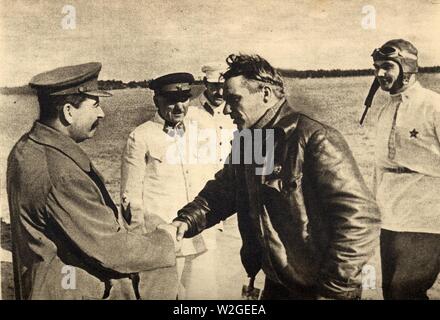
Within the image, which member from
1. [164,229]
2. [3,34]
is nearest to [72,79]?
[3,34]

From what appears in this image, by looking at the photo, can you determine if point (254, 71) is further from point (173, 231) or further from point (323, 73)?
point (173, 231)

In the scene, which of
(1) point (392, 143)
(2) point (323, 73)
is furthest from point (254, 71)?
(1) point (392, 143)

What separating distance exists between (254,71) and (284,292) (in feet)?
4.97

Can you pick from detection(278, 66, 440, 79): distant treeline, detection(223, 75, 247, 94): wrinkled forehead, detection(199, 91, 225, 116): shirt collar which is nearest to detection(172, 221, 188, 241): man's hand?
detection(199, 91, 225, 116): shirt collar

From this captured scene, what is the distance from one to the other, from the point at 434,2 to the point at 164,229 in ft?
8.01

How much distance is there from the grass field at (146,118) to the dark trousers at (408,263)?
69 millimetres

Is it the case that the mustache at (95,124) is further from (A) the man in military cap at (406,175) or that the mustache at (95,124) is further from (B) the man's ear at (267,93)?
(A) the man in military cap at (406,175)

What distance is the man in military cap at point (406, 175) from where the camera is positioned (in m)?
4.90

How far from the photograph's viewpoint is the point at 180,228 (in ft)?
16.0

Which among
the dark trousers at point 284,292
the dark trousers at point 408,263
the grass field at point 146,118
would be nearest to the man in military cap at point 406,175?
the dark trousers at point 408,263

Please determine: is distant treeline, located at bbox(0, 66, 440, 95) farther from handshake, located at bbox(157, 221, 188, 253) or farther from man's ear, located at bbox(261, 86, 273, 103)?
handshake, located at bbox(157, 221, 188, 253)

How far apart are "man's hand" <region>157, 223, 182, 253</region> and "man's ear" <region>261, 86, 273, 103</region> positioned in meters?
1.06

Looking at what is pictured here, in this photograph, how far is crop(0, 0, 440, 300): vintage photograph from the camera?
485 centimetres

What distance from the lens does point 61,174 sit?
4.79 m
